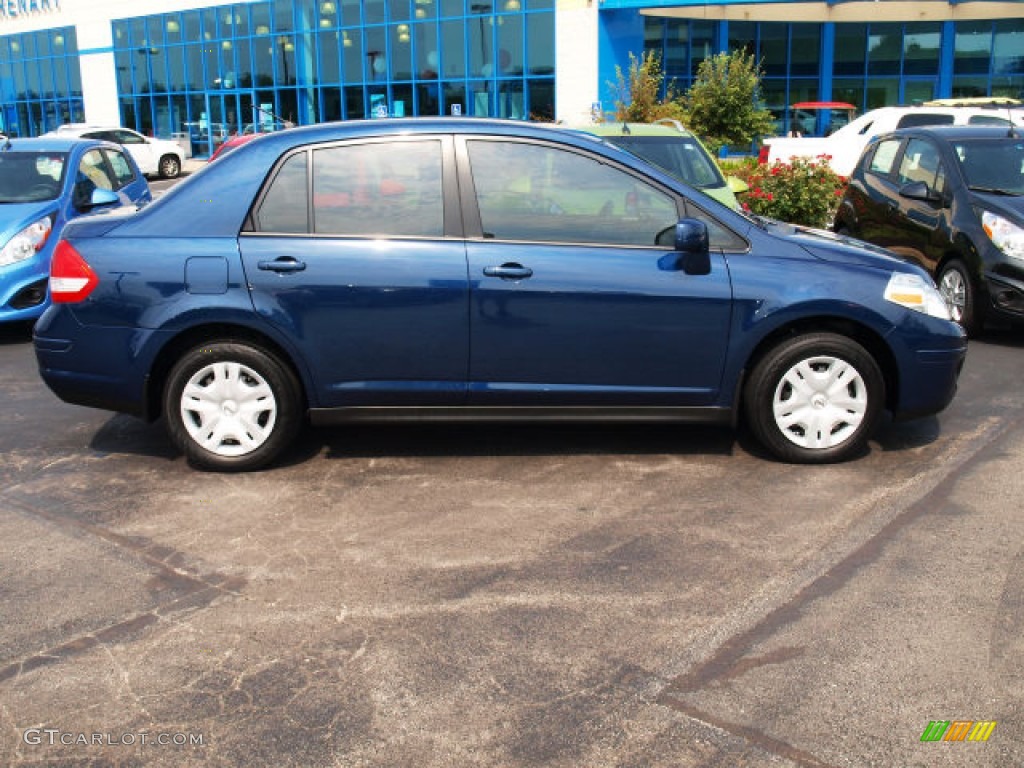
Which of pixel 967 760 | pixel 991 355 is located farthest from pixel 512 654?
pixel 991 355

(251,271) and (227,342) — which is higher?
(251,271)

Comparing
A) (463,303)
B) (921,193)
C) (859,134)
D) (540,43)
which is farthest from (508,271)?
(540,43)

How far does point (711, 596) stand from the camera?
382 centimetres

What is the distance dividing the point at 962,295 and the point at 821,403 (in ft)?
11.9

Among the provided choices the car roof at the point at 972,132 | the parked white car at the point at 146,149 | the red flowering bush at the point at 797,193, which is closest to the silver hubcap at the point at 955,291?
the car roof at the point at 972,132

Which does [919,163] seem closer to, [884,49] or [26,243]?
[26,243]

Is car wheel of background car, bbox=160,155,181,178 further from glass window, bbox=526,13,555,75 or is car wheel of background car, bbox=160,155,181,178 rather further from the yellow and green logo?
the yellow and green logo

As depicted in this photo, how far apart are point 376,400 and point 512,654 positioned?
203cm

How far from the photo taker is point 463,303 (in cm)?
498

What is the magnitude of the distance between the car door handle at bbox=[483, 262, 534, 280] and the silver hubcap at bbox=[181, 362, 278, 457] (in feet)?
4.15

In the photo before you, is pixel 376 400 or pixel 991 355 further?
pixel 991 355

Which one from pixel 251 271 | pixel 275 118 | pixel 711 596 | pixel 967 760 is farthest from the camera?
pixel 275 118

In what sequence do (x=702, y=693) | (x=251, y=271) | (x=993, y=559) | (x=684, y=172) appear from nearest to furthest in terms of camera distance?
1. (x=702, y=693)
2. (x=993, y=559)
3. (x=251, y=271)
4. (x=684, y=172)

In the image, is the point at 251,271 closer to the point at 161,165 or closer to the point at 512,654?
the point at 512,654
